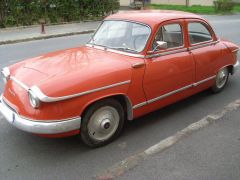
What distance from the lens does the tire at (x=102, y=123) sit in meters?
3.96

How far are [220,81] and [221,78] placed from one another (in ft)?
0.20

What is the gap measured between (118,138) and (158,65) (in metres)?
1.16

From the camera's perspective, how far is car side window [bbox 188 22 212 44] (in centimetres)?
532

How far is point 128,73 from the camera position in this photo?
4.20 meters

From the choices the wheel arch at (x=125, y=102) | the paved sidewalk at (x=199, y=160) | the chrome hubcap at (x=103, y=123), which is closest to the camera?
the paved sidewalk at (x=199, y=160)

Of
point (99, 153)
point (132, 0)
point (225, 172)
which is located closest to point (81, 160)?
point (99, 153)

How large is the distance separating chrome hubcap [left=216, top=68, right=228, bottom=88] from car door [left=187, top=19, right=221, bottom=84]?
317mm

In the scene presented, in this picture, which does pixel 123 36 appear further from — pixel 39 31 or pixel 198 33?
pixel 39 31

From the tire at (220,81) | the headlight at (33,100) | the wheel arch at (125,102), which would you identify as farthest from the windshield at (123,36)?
the tire at (220,81)

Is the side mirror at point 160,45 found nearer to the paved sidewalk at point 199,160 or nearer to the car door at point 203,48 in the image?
the car door at point 203,48

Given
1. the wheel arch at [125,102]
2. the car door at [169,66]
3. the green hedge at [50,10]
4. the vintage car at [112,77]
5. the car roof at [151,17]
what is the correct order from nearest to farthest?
the vintage car at [112,77] < the wheel arch at [125,102] < the car door at [169,66] < the car roof at [151,17] < the green hedge at [50,10]

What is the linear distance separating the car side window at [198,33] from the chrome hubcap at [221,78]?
74cm

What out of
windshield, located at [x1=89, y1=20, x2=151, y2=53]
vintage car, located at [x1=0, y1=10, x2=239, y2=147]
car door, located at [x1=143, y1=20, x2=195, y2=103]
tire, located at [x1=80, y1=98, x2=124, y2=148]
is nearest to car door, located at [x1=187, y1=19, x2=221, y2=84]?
vintage car, located at [x1=0, y1=10, x2=239, y2=147]

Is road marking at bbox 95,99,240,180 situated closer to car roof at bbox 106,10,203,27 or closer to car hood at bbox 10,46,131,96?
car hood at bbox 10,46,131,96
